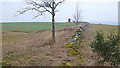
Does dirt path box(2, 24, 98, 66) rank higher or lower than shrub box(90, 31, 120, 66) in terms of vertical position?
lower

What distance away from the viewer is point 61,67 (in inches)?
160

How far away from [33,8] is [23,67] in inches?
246

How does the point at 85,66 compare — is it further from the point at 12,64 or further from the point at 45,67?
the point at 12,64

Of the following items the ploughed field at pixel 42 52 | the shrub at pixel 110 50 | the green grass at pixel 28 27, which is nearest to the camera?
the shrub at pixel 110 50

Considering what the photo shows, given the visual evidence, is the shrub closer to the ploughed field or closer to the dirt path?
the ploughed field

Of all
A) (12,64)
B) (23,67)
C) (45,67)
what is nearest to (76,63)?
(45,67)

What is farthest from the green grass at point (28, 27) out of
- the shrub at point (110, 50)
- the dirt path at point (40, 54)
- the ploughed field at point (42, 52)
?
the shrub at point (110, 50)

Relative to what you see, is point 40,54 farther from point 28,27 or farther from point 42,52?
point 28,27

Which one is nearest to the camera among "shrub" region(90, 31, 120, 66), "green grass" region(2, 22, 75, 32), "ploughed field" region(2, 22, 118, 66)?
"shrub" region(90, 31, 120, 66)

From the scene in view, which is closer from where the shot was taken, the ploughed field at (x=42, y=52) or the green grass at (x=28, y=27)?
the ploughed field at (x=42, y=52)

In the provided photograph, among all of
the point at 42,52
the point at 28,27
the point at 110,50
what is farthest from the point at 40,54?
the point at 28,27

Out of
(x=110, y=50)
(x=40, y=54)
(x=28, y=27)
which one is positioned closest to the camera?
(x=110, y=50)

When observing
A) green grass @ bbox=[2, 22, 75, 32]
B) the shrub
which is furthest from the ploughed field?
green grass @ bbox=[2, 22, 75, 32]

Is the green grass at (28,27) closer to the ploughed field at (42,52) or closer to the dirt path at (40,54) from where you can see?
the ploughed field at (42,52)
